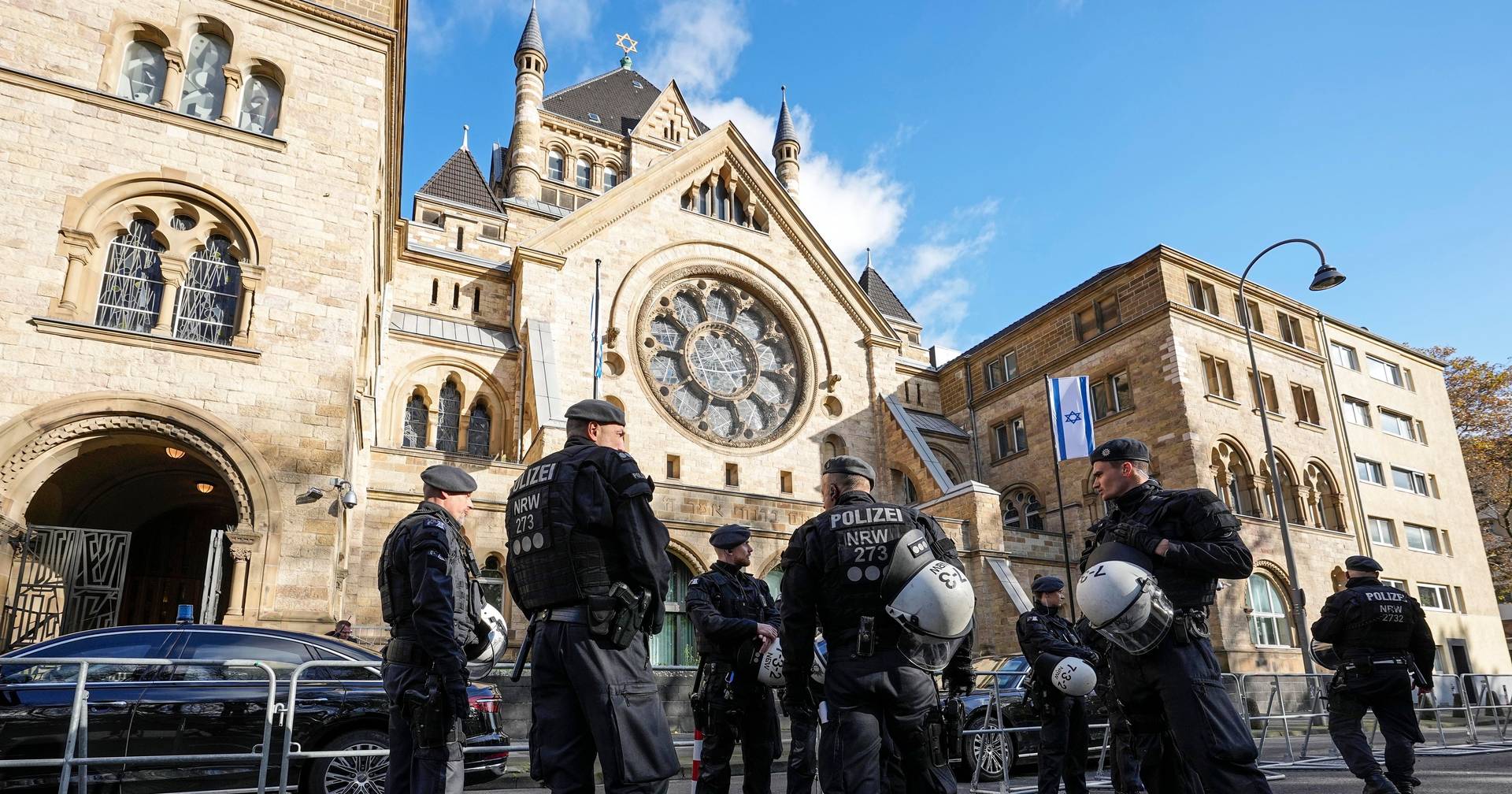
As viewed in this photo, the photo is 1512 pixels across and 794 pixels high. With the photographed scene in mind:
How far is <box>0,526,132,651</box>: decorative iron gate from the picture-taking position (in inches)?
445

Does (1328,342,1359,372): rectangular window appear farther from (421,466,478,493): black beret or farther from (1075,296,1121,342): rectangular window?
(421,466,478,493): black beret

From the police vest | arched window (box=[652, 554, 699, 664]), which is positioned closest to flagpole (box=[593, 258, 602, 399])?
arched window (box=[652, 554, 699, 664])

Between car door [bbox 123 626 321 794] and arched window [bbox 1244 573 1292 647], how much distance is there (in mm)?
24102

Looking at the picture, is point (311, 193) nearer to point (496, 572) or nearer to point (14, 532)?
point (14, 532)

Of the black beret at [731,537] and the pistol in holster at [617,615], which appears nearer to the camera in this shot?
the pistol in holster at [617,615]

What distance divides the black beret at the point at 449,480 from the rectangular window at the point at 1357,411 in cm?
3229

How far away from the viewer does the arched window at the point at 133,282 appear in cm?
1264

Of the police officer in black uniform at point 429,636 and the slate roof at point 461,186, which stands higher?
the slate roof at point 461,186

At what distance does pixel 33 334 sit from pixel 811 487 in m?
17.7

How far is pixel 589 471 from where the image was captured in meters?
4.21

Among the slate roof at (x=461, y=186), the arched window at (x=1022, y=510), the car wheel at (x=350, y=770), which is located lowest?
the car wheel at (x=350, y=770)

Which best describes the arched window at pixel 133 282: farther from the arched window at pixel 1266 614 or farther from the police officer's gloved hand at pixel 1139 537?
the arched window at pixel 1266 614

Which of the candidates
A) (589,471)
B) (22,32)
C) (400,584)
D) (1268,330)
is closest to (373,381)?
(22,32)

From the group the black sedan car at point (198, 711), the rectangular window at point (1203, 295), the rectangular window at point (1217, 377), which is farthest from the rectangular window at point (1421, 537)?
the black sedan car at point (198, 711)
